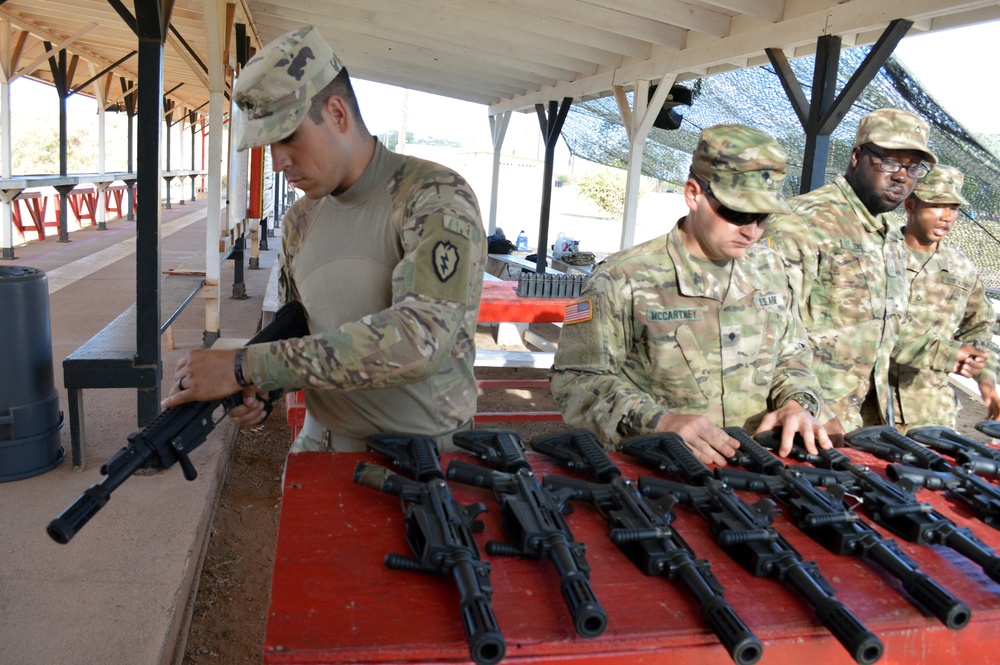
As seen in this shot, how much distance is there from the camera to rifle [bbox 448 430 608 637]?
1228 mm

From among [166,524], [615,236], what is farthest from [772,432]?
[615,236]

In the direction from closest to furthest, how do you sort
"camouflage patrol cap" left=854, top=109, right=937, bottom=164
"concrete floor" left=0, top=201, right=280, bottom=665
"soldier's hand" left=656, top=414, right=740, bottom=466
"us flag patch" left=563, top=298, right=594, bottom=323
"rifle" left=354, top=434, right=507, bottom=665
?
1. "rifle" left=354, top=434, right=507, bottom=665
2. "soldier's hand" left=656, top=414, right=740, bottom=466
3. "us flag patch" left=563, top=298, right=594, bottom=323
4. "concrete floor" left=0, top=201, right=280, bottom=665
5. "camouflage patrol cap" left=854, top=109, right=937, bottom=164

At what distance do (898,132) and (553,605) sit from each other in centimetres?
251

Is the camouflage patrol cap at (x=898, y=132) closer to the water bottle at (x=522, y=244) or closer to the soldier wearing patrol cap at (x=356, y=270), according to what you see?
the soldier wearing patrol cap at (x=356, y=270)

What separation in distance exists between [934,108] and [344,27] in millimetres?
5971

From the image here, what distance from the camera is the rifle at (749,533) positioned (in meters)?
1.25

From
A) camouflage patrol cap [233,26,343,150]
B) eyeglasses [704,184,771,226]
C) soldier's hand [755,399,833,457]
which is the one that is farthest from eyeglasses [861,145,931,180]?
camouflage patrol cap [233,26,343,150]

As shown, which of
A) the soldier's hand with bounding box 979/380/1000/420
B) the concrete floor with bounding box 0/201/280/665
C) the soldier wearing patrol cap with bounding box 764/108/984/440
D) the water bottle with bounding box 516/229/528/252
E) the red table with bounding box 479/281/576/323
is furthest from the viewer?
the water bottle with bounding box 516/229/528/252

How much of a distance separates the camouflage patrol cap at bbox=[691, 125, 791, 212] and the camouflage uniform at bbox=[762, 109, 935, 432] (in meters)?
1.04

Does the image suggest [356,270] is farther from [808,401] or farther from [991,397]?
[991,397]

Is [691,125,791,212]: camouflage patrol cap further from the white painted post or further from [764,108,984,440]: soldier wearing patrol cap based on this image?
the white painted post

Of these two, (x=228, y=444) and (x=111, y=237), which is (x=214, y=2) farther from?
(x=111, y=237)

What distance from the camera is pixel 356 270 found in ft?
6.08

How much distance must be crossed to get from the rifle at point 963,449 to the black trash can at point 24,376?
3.71m
